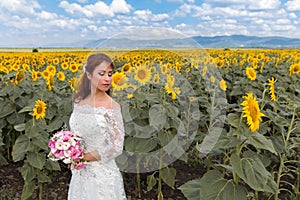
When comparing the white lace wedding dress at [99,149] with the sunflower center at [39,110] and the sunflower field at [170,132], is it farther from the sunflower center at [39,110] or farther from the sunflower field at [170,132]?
the sunflower center at [39,110]

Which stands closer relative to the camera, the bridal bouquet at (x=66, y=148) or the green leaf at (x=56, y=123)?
the bridal bouquet at (x=66, y=148)

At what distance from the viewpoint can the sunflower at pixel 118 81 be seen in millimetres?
3319

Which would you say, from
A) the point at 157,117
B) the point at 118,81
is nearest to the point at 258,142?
the point at 157,117

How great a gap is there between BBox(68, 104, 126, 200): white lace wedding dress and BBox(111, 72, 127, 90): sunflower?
605 mm

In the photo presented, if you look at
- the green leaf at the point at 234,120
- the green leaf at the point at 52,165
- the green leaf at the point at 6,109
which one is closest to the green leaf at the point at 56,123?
the green leaf at the point at 52,165

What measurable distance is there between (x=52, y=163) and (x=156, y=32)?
171 cm

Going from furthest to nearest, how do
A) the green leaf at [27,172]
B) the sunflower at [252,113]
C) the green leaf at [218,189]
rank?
the green leaf at [27,172] < the green leaf at [218,189] < the sunflower at [252,113]

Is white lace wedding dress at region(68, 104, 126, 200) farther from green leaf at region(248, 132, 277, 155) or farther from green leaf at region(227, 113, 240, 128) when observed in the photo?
green leaf at region(248, 132, 277, 155)

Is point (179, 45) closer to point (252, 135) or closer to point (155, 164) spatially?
point (252, 135)

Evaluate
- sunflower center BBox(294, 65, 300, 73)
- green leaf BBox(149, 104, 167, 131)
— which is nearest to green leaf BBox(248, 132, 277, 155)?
green leaf BBox(149, 104, 167, 131)

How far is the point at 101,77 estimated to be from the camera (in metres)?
2.63

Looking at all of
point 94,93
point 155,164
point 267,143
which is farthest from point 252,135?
point 155,164

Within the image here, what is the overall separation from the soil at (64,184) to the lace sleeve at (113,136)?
1.55 m

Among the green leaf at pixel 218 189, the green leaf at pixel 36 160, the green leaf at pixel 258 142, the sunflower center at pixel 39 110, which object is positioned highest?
the green leaf at pixel 258 142
